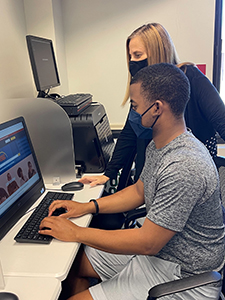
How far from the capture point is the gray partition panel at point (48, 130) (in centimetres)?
140

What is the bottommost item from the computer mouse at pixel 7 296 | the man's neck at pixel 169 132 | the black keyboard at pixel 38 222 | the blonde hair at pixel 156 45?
the black keyboard at pixel 38 222

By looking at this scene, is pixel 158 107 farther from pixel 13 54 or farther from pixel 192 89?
pixel 13 54

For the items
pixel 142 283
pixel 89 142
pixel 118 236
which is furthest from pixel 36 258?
pixel 89 142

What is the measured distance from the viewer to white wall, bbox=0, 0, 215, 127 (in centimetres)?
219

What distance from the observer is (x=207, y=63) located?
246 cm

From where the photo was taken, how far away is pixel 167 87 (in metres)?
0.97

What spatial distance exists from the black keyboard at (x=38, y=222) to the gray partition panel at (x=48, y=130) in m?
0.21

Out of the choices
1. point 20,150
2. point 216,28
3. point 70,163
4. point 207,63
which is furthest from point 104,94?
point 20,150

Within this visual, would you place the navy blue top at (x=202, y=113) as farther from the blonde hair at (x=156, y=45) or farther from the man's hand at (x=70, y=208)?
the man's hand at (x=70, y=208)

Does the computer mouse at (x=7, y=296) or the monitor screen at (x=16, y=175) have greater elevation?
the monitor screen at (x=16, y=175)

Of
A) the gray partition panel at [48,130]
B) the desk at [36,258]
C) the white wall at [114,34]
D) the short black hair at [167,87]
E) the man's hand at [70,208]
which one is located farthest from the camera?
the white wall at [114,34]

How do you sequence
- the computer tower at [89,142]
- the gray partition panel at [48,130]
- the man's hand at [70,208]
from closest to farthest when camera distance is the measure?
the man's hand at [70,208]
the gray partition panel at [48,130]
the computer tower at [89,142]

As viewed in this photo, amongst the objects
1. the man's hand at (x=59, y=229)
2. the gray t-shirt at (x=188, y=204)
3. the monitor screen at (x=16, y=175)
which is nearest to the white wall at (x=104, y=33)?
the monitor screen at (x=16, y=175)

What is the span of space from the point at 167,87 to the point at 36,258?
731mm
